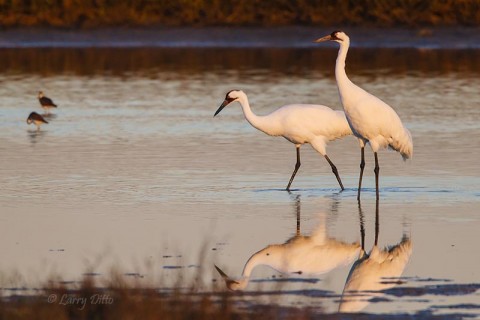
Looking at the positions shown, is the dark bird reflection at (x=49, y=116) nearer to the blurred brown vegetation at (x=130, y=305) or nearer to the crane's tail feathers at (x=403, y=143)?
the crane's tail feathers at (x=403, y=143)

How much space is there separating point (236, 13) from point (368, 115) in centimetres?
1998

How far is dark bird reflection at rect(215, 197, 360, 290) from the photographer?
1052cm

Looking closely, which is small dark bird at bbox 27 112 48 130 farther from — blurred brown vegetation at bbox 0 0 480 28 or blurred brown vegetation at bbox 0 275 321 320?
blurred brown vegetation at bbox 0 0 480 28

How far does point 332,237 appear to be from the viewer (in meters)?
12.0

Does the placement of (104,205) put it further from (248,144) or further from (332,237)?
(248,144)

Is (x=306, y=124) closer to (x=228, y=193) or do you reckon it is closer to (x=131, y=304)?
(x=228, y=193)

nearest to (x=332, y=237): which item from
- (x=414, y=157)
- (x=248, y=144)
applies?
(x=414, y=157)

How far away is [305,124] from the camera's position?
16047 millimetres

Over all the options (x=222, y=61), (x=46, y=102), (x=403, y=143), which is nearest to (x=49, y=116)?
(x=46, y=102)

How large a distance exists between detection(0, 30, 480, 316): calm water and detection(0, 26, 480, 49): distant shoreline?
363 centimetres

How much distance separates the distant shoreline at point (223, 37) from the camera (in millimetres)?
31797

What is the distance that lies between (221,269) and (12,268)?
5.25ft
